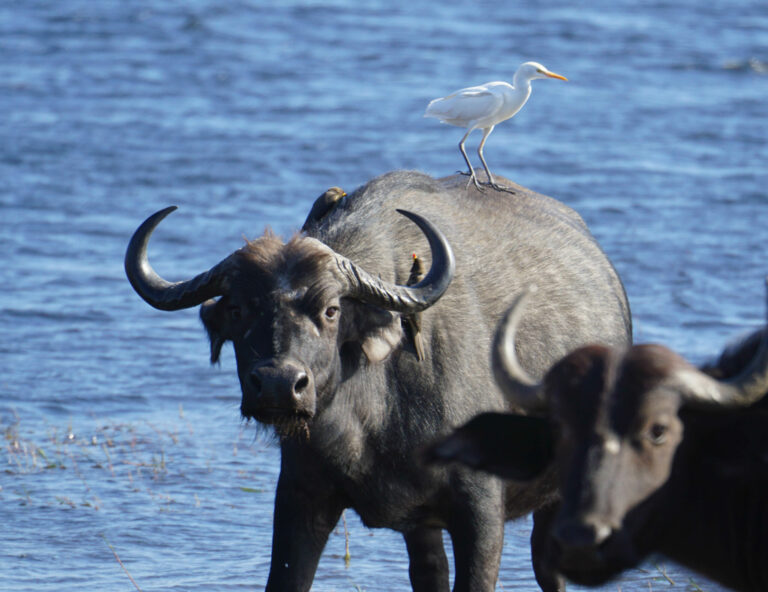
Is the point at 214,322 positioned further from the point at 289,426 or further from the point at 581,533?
the point at 581,533

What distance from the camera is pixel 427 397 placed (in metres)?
5.89

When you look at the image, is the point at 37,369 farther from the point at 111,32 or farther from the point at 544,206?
the point at 111,32

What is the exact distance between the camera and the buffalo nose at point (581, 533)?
3.92 meters

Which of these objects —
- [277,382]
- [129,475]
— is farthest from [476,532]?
[129,475]

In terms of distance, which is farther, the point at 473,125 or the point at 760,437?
the point at 473,125

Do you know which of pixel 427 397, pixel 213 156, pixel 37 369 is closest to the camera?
pixel 427 397

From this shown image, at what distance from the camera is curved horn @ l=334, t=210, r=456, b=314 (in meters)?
5.62

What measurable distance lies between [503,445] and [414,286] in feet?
4.35

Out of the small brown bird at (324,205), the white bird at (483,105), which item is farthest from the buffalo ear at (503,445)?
the white bird at (483,105)

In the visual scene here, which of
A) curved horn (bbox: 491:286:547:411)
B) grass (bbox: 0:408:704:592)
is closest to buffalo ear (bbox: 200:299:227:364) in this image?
curved horn (bbox: 491:286:547:411)

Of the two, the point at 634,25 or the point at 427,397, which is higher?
the point at 427,397

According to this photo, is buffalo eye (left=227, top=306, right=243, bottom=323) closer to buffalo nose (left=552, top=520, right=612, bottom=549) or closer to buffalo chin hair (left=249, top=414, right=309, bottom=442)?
buffalo chin hair (left=249, top=414, right=309, bottom=442)

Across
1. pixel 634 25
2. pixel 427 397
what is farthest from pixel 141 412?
pixel 634 25

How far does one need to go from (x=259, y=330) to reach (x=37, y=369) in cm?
588
